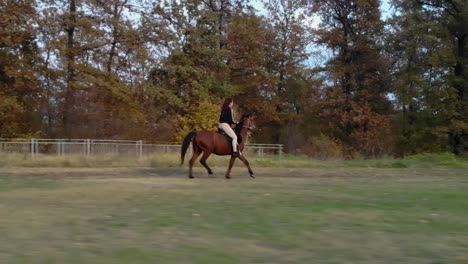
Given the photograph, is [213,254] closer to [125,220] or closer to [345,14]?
[125,220]

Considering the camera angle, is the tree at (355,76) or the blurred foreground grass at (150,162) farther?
the tree at (355,76)

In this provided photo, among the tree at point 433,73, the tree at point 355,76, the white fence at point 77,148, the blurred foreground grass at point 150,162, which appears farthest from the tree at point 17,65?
the tree at point 433,73

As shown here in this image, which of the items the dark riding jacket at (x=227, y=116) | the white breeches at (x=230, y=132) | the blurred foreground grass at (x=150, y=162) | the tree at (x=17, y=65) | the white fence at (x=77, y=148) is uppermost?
the tree at (x=17, y=65)

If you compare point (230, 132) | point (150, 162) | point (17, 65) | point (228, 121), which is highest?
point (17, 65)

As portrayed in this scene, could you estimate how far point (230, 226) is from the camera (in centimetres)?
736

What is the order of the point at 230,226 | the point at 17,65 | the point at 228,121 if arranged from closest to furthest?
the point at 230,226
the point at 228,121
the point at 17,65

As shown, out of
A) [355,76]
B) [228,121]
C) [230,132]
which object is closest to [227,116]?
[228,121]

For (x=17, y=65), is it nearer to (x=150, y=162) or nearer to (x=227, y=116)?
(x=150, y=162)

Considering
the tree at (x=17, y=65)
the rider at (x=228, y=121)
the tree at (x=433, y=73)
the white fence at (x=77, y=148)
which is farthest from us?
the tree at (x=433, y=73)

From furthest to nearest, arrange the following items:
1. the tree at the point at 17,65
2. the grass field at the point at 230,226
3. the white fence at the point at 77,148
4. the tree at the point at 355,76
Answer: the tree at the point at 355,76, the tree at the point at 17,65, the white fence at the point at 77,148, the grass field at the point at 230,226

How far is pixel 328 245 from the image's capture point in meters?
6.24

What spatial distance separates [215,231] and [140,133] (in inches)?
1273

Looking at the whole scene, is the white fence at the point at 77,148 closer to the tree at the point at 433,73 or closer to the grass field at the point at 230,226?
the grass field at the point at 230,226

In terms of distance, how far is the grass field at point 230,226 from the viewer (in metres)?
5.75
